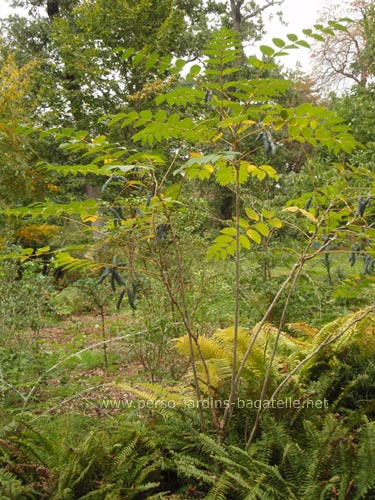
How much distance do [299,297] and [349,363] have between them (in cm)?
202

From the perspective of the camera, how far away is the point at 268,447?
2.22 meters

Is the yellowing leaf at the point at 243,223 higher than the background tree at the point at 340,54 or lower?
lower

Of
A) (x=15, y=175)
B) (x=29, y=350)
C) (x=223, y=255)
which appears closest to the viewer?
(x=223, y=255)

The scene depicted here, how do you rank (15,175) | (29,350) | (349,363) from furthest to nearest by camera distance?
1. (15,175)
2. (29,350)
3. (349,363)

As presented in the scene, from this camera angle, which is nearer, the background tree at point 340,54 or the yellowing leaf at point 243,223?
the yellowing leaf at point 243,223

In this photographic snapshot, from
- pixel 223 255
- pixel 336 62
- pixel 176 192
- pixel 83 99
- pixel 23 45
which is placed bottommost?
pixel 223 255

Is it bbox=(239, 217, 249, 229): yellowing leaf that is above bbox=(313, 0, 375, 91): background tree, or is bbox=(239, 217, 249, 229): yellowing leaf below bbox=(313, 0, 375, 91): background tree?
below

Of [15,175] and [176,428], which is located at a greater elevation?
[15,175]

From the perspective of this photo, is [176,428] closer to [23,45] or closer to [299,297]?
[299,297]

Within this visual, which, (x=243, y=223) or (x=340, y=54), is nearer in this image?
(x=243, y=223)

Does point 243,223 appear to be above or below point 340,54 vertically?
below

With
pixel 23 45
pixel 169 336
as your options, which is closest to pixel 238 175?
pixel 169 336

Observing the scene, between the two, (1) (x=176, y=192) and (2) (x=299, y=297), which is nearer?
(1) (x=176, y=192)

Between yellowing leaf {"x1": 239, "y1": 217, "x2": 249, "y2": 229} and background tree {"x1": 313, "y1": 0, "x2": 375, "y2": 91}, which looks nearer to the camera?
yellowing leaf {"x1": 239, "y1": 217, "x2": 249, "y2": 229}
